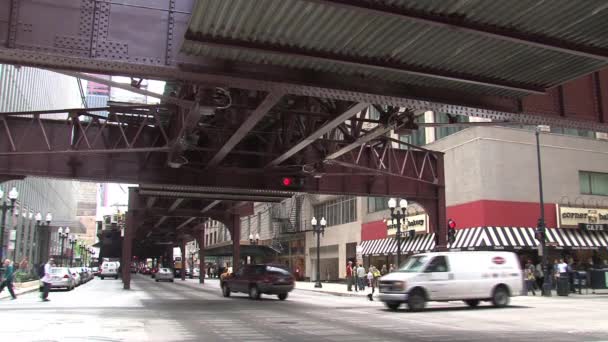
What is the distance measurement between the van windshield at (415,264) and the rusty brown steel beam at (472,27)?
1048 centimetres

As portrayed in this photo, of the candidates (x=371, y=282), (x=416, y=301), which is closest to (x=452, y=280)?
(x=416, y=301)

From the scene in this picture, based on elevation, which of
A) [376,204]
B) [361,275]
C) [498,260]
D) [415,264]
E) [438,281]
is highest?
[376,204]

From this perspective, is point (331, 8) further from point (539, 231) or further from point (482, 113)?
point (539, 231)

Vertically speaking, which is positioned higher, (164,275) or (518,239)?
(518,239)

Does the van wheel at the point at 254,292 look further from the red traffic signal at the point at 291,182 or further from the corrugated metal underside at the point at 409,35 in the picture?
the corrugated metal underside at the point at 409,35

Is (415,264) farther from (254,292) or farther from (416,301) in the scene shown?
(254,292)

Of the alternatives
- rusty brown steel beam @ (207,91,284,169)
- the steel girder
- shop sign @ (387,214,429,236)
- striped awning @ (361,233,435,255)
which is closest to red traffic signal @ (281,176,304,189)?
rusty brown steel beam @ (207,91,284,169)

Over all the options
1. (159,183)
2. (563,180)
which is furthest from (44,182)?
(563,180)

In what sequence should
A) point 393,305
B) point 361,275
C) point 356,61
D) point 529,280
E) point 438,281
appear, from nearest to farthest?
point 356,61, point 438,281, point 393,305, point 529,280, point 361,275

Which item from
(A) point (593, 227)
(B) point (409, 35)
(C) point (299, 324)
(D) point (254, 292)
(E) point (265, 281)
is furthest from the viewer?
(A) point (593, 227)

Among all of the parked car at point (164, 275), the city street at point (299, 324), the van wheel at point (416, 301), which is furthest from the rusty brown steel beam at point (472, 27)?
the parked car at point (164, 275)

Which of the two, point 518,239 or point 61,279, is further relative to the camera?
point 61,279

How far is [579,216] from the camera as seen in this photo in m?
34.7

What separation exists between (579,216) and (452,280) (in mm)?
19501
